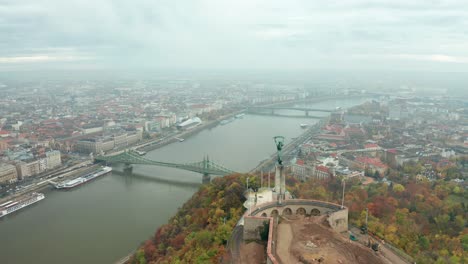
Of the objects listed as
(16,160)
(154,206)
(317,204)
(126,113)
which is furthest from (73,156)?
(317,204)

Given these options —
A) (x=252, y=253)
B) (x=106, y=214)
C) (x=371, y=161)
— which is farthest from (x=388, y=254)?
(x=371, y=161)

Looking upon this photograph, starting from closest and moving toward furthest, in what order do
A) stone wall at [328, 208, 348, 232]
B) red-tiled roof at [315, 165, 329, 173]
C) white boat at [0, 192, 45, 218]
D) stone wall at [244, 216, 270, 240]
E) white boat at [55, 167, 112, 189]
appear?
stone wall at [244, 216, 270, 240] < stone wall at [328, 208, 348, 232] < white boat at [0, 192, 45, 218] < white boat at [55, 167, 112, 189] < red-tiled roof at [315, 165, 329, 173]

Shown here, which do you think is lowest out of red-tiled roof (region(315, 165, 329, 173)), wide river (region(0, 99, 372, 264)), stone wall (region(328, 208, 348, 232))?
wide river (region(0, 99, 372, 264))

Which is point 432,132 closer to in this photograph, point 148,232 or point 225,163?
point 225,163

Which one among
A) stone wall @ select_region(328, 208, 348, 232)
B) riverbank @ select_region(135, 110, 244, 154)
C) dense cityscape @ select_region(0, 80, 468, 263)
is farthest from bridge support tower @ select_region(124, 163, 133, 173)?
stone wall @ select_region(328, 208, 348, 232)

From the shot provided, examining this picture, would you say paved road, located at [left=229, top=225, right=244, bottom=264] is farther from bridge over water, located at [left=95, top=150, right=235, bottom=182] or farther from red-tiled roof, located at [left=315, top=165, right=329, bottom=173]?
Answer: red-tiled roof, located at [left=315, top=165, right=329, bottom=173]

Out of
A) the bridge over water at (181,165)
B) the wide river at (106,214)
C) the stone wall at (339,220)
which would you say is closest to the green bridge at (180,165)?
the bridge over water at (181,165)

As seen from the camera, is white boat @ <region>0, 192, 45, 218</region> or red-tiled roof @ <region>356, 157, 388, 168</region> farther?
red-tiled roof @ <region>356, 157, 388, 168</region>
